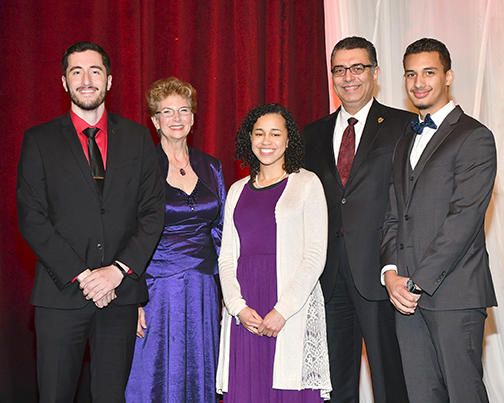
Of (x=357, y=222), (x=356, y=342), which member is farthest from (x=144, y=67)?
(x=356, y=342)

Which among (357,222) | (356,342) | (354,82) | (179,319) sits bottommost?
(356,342)

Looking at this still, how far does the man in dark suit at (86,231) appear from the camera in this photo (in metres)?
2.16

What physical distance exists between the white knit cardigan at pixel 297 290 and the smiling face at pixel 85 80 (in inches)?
35.2

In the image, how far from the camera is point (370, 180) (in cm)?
257

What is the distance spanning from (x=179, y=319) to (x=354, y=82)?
1.49 metres

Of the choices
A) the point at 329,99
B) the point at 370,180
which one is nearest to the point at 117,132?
the point at 370,180

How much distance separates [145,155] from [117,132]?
161 mm

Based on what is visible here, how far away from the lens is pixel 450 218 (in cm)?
212

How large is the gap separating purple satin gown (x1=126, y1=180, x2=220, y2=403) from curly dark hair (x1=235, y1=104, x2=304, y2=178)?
1.11 ft

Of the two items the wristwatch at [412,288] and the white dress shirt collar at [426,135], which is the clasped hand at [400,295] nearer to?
the wristwatch at [412,288]

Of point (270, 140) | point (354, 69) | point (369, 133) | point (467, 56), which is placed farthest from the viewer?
point (467, 56)

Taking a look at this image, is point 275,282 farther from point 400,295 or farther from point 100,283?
point 100,283

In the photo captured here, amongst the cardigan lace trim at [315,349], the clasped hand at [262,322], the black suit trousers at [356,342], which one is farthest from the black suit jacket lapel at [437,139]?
the clasped hand at [262,322]

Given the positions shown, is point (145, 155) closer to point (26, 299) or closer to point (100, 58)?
point (100, 58)
